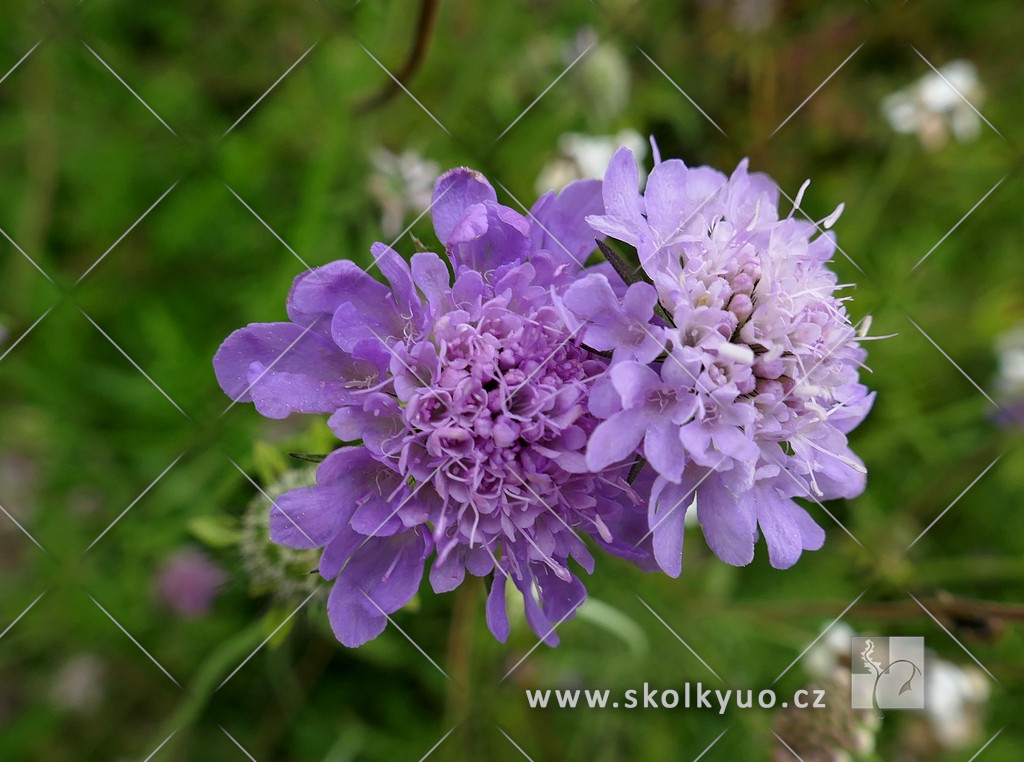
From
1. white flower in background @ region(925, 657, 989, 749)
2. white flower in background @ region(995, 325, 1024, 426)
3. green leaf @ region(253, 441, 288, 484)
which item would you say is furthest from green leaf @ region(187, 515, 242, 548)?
white flower in background @ region(995, 325, 1024, 426)

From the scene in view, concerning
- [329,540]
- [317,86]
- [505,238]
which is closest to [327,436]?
[329,540]

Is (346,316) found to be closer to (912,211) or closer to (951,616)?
(951,616)

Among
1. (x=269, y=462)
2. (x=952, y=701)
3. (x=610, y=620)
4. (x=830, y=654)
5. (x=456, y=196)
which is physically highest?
(x=456, y=196)

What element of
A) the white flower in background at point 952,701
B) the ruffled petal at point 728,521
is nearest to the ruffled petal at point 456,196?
the ruffled petal at point 728,521

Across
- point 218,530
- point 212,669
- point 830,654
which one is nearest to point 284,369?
point 218,530

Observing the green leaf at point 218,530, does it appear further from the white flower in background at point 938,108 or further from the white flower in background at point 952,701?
the white flower in background at point 938,108

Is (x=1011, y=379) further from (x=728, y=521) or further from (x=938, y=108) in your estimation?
(x=728, y=521)
